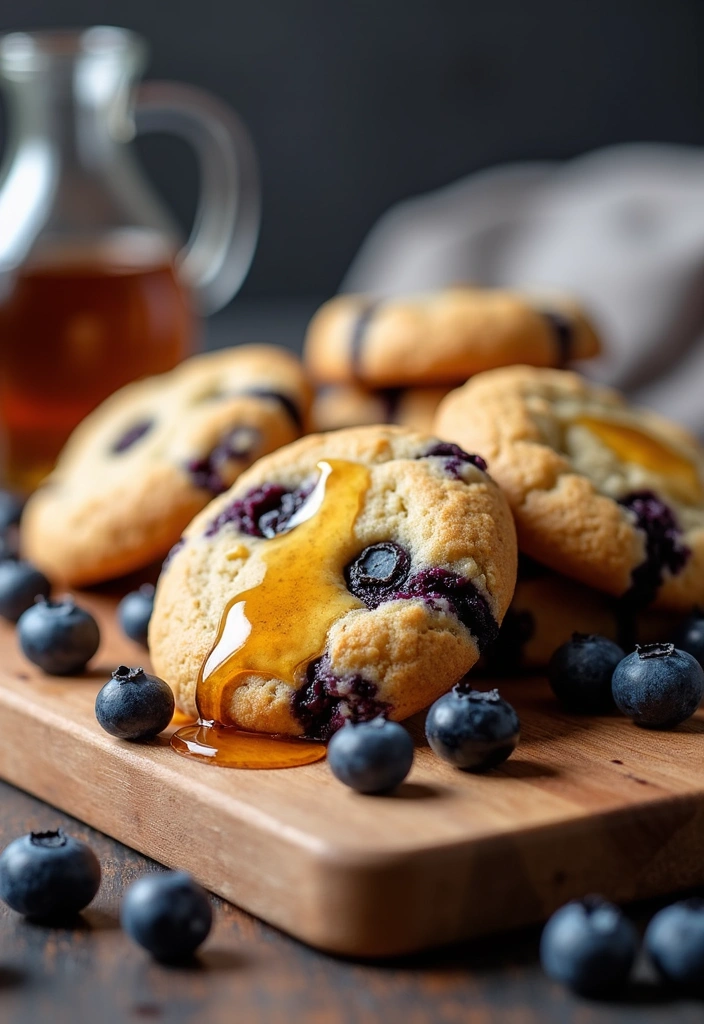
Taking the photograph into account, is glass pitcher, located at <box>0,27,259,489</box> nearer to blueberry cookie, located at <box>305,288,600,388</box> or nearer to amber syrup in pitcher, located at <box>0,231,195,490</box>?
amber syrup in pitcher, located at <box>0,231,195,490</box>

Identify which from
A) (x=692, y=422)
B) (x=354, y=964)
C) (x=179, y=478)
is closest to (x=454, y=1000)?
(x=354, y=964)

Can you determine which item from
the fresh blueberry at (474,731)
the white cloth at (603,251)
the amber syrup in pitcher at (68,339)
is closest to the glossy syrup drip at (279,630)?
the fresh blueberry at (474,731)

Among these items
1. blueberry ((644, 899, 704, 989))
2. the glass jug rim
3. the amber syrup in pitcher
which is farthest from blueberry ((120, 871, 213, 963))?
the glass jug rim

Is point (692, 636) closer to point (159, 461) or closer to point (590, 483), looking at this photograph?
point (590, 483)

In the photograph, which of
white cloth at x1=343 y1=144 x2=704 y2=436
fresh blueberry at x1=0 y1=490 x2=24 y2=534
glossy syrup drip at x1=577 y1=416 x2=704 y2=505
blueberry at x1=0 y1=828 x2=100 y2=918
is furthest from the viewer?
white cloth at x1=343 y1=144 x2=704 y2=436

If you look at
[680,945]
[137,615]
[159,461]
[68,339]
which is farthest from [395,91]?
[680,945]

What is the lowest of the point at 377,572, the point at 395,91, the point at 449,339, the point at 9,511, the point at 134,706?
the point at 9,511

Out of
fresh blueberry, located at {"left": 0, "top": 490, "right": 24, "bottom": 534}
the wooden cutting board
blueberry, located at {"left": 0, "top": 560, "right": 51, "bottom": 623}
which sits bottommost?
fresh blueberry, located at {"left": 0, "top": 490, "right": 24, "bottom": 534}
